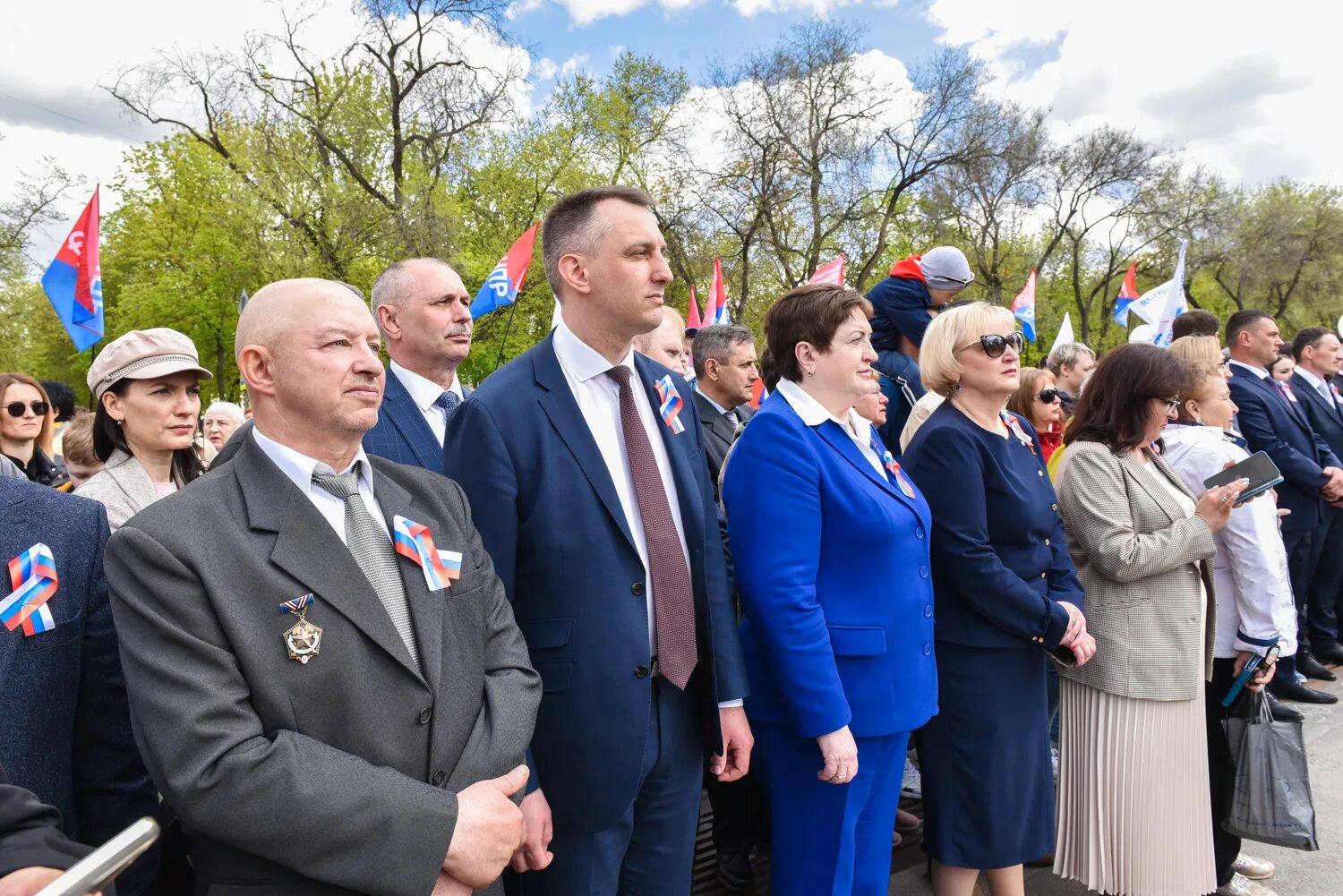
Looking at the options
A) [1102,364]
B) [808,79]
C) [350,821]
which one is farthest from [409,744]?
[808,79]

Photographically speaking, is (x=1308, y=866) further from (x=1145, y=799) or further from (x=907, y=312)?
(x=907, y=312)

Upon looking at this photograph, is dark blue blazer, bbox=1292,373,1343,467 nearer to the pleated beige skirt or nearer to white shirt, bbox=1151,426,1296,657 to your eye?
white shirt, bbox=1151,426,1296,657

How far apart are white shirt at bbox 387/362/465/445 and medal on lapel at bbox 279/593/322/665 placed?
1691mm

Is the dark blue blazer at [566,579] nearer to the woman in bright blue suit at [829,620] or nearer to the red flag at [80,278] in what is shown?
the woman in bright blue suit at [829,620]

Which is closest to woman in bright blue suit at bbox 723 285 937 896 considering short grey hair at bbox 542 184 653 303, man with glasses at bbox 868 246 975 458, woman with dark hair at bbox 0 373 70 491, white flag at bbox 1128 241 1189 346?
short grey hair at bbox 542 184 653 303

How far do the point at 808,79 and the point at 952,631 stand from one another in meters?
26.7

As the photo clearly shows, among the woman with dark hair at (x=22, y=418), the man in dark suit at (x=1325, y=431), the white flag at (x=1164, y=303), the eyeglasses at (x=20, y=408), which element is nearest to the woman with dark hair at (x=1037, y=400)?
the man in dark suit at (x=1325, y=431)

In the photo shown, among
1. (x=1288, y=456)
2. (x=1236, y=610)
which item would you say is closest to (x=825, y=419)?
(x=1236, y=610)

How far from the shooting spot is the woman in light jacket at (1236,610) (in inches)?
139

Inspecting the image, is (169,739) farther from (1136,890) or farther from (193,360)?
(1136,890)

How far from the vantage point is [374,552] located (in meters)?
1.82

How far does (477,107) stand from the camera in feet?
75.3

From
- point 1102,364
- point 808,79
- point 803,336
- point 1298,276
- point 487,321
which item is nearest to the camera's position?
point 803,336

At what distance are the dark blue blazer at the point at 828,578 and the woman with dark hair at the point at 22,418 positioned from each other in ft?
14.6
